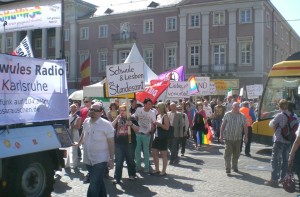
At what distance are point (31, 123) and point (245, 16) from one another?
3718 cm

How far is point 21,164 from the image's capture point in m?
6.54

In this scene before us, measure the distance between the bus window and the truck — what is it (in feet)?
25.6

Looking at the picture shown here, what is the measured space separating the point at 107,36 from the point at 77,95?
91.5 ft

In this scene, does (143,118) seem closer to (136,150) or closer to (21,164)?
(136,150)

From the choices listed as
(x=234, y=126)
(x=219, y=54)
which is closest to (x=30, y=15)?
(x=234, y=126)

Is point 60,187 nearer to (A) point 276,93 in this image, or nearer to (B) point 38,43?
(A) point 276,93

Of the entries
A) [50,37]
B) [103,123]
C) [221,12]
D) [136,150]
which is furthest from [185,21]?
[103,123]

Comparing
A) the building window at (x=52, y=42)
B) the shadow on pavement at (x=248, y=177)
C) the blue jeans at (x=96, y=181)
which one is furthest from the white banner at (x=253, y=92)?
the building window at (x=52, y=42)

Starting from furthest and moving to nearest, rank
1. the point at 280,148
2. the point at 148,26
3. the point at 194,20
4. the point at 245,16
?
the point at 148,26, the point at 194,20, the point at 245,16, the point at 280,148

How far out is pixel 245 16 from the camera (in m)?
41.1

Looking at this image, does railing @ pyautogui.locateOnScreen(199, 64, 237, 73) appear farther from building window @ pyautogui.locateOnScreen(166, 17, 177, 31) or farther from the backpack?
the backpack

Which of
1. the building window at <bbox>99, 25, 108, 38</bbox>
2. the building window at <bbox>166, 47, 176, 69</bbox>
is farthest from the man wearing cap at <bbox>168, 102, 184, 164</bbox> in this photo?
the building window at <bbox>99, 25, 108, 38</bbox>

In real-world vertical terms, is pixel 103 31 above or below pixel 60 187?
above

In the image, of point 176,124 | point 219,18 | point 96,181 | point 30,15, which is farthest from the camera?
point 219,18
